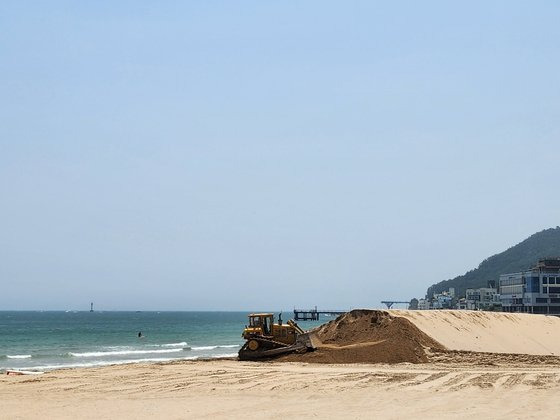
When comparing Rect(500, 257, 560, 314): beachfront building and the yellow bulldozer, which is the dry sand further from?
Rect(500, 257, 560, 314): beachfront building

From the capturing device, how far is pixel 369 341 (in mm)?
37000

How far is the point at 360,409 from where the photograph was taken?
65.6 feet

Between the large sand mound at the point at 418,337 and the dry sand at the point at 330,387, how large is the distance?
0.12 meters

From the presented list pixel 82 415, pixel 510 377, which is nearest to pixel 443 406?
pixel 510 377

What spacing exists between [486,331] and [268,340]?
1432 centimetres

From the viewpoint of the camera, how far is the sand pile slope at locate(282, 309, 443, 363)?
34.9m

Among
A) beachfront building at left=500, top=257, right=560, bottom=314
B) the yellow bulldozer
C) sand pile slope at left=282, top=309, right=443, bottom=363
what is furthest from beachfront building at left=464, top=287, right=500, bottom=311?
the yellow bulldozer

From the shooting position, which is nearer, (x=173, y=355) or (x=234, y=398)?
(x=234, y=398)

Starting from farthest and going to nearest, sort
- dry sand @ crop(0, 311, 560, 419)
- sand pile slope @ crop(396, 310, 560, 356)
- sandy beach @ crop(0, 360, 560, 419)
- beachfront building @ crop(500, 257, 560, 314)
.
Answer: beachfront building @ crop(500, 257, 560, 314), sand pile slope @ crop(396, 310, 560, 356), dry sand @ crop(0, 311, 560, 419), sandy beach @ crop(0, 360, 560, 419)

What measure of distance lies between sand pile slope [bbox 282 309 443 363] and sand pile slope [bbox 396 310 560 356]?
1106 mm

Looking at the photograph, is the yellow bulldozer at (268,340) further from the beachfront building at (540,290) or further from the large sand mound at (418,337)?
the beachfront building at (540,290)

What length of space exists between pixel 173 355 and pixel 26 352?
52.0 feet

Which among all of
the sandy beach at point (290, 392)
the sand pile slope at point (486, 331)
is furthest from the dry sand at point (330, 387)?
the sand pile slope at point (486, 331)

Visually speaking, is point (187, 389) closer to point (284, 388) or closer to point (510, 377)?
point (284, 388)
